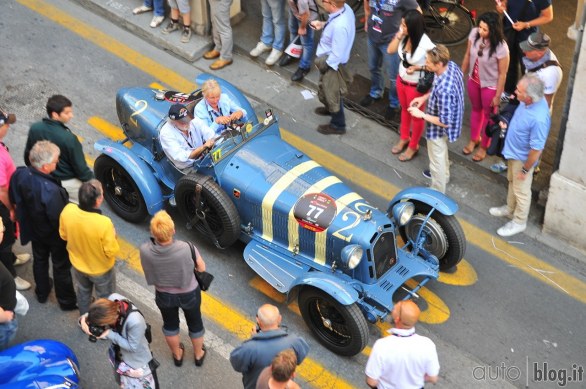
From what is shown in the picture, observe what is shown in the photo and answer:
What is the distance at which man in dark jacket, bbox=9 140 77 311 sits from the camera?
251 inches

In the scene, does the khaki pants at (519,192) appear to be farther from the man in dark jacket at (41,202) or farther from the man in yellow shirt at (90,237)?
the man in dark jacket at (41,202)

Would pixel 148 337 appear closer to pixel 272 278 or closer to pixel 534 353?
pixel 272 278

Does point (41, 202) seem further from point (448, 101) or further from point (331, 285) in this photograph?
point (448, 101)

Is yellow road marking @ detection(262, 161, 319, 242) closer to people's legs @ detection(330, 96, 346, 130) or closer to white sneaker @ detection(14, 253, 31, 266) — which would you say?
people's legs @ detection(330, 96, 346, 130)

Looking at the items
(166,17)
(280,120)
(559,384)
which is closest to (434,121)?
(280,120)

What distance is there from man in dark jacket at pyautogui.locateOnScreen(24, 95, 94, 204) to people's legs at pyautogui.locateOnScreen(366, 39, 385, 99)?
382 cm

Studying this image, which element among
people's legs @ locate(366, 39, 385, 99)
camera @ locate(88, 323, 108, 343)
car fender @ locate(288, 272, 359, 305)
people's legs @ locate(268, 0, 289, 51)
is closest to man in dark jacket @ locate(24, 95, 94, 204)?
camera @ locate(88, 323, 108, 343)

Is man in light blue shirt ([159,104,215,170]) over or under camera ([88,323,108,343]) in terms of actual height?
over

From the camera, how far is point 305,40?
32.3 feet

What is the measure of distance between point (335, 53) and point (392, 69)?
85cm

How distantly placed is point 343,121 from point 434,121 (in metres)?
1.46

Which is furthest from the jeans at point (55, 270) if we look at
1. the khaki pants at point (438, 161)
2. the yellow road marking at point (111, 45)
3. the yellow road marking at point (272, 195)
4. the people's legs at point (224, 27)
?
the people's legs at point (224, 27)

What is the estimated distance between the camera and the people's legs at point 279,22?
32.4 ft

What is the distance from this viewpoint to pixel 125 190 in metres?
7.92
